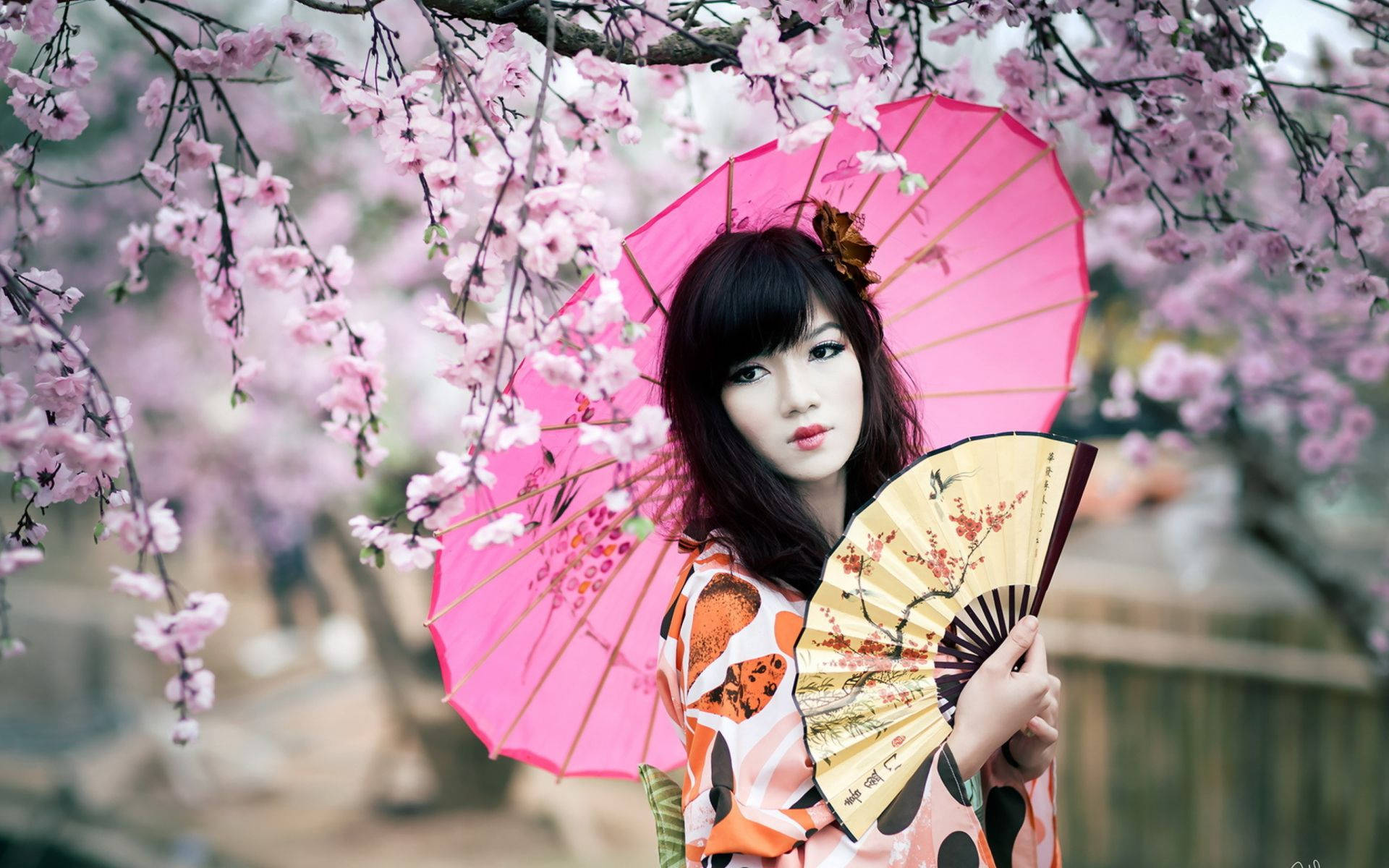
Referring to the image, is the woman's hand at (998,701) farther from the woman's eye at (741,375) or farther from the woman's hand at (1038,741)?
the woman's eye at (741,375)

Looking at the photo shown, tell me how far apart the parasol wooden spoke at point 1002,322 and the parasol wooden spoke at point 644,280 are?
58cm

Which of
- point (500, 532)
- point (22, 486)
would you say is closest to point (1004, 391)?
point (500, 532)

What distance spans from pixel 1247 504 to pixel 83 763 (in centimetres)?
799

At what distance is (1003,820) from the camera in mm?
1686

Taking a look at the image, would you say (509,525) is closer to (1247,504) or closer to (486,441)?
(486,441)

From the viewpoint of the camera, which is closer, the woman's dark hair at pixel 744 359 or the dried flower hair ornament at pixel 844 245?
the woman's dark hair at pixel 744 359

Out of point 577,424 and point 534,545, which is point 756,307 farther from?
point 534,545

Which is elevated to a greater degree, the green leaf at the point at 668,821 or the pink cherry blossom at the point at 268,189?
the pink cherry blossom at the point at 268,189

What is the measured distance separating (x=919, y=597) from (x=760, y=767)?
33 centimetres

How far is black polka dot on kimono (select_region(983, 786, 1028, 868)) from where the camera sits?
1.67 meters

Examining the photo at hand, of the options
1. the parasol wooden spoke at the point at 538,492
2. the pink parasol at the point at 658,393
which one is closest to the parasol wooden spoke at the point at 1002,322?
the pink parasol at the point at 658,393

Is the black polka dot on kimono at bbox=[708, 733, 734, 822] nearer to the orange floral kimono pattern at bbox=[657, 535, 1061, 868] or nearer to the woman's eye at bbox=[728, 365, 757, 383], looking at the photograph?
the orange floral kimono pattern at bbox=[657, 535, 1061, 868]

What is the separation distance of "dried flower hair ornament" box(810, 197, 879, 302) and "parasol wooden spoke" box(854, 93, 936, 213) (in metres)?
0.11

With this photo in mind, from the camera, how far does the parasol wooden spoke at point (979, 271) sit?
1.99 m
